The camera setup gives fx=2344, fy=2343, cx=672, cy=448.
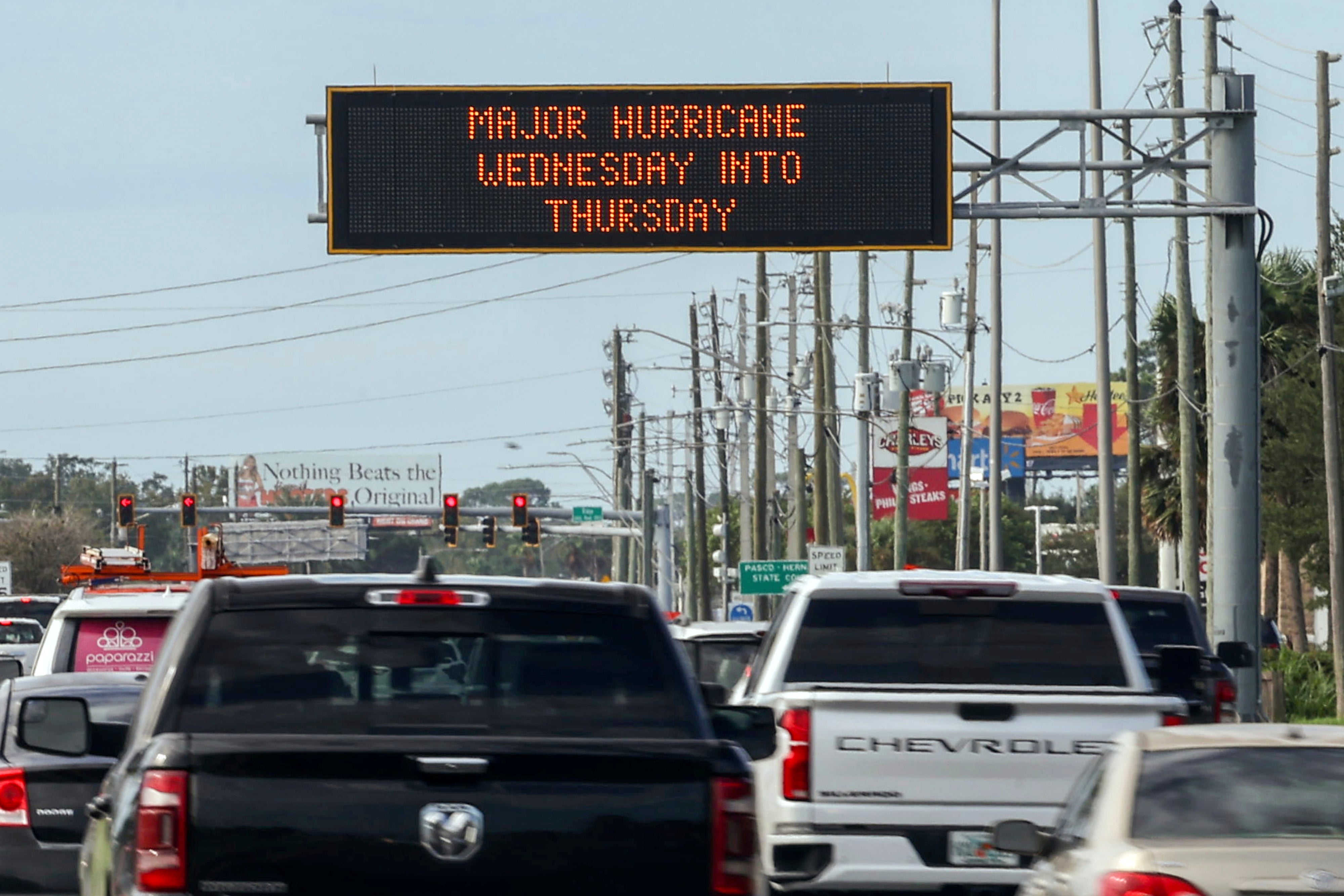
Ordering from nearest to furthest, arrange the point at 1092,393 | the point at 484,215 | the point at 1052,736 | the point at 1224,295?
1. the point at 1052,736
2. the point at 484,215
3. the point at 1224,295
4. the point at 1092,393

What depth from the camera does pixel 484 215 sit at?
73.9ft

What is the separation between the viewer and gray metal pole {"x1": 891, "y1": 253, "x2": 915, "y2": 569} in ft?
149

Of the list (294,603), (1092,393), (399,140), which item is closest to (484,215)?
(399,140)

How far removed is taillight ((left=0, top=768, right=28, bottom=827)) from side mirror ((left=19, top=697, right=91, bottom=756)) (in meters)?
2.61

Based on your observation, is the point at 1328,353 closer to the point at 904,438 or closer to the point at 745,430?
the point at 904,438

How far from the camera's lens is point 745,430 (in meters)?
70.0

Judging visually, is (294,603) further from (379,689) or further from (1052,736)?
(1052,736)

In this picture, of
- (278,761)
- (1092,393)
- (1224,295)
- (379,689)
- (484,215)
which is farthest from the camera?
(1092,393)

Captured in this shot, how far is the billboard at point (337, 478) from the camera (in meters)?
142

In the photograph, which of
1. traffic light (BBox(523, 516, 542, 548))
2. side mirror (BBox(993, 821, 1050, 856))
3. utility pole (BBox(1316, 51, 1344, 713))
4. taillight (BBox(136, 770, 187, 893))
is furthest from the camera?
traffic light (BBox(523, 516, 542, 548))

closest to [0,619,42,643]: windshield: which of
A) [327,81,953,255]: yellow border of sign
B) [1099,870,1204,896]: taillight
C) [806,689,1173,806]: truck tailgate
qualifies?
[327,81,953,255]: yellow border of sign

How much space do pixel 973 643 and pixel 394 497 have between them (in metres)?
133

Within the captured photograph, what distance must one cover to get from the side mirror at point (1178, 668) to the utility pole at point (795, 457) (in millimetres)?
25462

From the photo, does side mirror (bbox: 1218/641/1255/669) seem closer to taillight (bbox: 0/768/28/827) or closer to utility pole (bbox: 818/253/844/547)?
taillight (bbox: 0/768/28/827)
